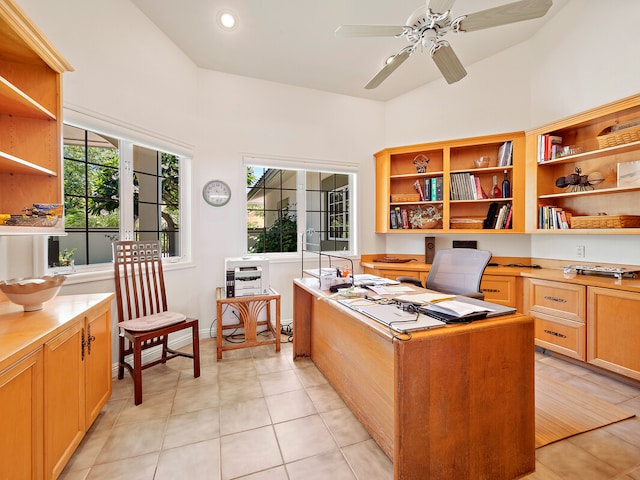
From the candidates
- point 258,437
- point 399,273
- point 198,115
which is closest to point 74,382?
point 258,437

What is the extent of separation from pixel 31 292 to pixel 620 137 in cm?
418

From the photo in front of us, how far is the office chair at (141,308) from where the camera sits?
2160 mm

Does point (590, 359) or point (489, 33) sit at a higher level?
point (489, 33)

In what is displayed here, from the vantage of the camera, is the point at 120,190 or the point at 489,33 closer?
the point at 120,190

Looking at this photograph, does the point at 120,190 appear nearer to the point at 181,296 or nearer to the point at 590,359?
the point at 181,296

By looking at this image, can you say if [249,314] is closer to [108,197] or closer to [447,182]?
[108,197]

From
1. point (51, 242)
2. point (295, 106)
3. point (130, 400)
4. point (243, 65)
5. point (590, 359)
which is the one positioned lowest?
point (130, 400)

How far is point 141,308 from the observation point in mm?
2617

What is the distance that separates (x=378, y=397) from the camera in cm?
164

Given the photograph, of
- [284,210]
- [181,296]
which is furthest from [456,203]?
[181,296]

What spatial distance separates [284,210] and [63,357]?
9.16 ft

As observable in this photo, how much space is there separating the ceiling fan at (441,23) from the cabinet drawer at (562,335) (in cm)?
216

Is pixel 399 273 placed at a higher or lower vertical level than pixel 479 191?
lower

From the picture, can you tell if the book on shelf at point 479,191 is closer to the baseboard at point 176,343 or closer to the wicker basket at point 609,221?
the wicker basket at point 609,221
